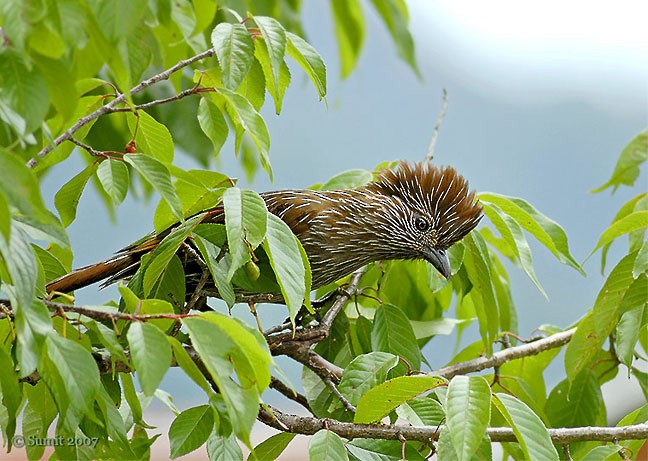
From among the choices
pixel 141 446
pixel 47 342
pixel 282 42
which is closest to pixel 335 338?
pixel 141 446

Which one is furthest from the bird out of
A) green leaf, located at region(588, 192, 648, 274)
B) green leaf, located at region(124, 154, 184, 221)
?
green leaf, located at region(124, 154, 184, 221)

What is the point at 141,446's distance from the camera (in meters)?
1.51

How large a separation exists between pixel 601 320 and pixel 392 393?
2.41ft

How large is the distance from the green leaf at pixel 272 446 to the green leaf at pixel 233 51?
25.6 inches

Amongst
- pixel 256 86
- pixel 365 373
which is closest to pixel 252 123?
pixel 256 86

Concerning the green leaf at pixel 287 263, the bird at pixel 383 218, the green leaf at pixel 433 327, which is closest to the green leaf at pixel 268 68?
the green leaf at pixel 287 263

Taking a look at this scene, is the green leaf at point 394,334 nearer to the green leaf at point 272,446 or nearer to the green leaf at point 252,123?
the green leaf at point 272,446

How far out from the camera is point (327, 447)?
1.33 m

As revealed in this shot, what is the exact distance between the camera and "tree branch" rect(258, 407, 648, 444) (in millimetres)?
1466

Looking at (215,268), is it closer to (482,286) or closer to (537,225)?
(482,286)

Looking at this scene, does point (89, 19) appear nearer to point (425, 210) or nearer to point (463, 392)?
point (463, 392)

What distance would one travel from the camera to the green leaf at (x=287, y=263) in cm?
119

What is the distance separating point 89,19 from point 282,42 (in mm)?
416

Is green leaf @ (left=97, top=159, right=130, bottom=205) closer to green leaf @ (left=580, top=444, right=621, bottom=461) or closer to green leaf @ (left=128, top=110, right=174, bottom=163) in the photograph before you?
green leaf @ (left=128, top=110, right=174, bottom=163)
